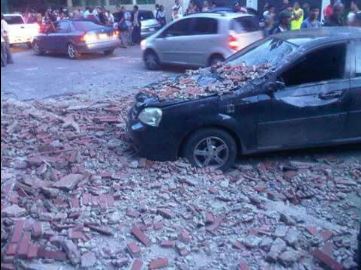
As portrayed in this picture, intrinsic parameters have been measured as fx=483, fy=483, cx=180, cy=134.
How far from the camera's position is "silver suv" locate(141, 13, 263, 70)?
1151 centimetres

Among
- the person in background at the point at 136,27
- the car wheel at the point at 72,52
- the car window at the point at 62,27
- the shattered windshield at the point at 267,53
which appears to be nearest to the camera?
the shattered windshield at the point at 267,53

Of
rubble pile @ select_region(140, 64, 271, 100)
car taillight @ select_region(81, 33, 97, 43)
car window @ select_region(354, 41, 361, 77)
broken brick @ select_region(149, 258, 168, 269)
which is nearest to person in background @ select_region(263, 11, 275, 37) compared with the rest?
car taillight @ select_region(81, 33, 97, 43)

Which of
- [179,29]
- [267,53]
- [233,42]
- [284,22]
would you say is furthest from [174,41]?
[267,53]

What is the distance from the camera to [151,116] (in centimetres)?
548

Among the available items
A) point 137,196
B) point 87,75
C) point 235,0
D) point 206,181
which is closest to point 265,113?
point 206,181

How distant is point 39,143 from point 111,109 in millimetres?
1938

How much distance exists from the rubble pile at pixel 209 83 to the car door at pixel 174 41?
636 centimetres

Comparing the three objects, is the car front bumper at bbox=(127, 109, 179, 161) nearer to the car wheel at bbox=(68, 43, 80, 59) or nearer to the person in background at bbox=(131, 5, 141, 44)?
the car wheel at bbox=(68, 43, 80, 59)

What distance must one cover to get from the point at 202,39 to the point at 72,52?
6.07 meters

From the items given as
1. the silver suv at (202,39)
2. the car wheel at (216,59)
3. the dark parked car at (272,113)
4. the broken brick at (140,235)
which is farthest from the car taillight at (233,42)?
the broken brick at (140,235)

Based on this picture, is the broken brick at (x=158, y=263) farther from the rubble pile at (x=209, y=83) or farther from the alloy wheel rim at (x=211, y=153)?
the rubble pile at (x=209, y=83)

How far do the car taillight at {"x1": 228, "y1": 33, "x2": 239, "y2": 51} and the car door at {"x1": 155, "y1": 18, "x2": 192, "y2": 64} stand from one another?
1.43 metres

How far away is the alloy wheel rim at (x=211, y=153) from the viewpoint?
5.53 meters

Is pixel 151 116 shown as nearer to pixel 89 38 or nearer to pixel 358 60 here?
pixel 358 60
